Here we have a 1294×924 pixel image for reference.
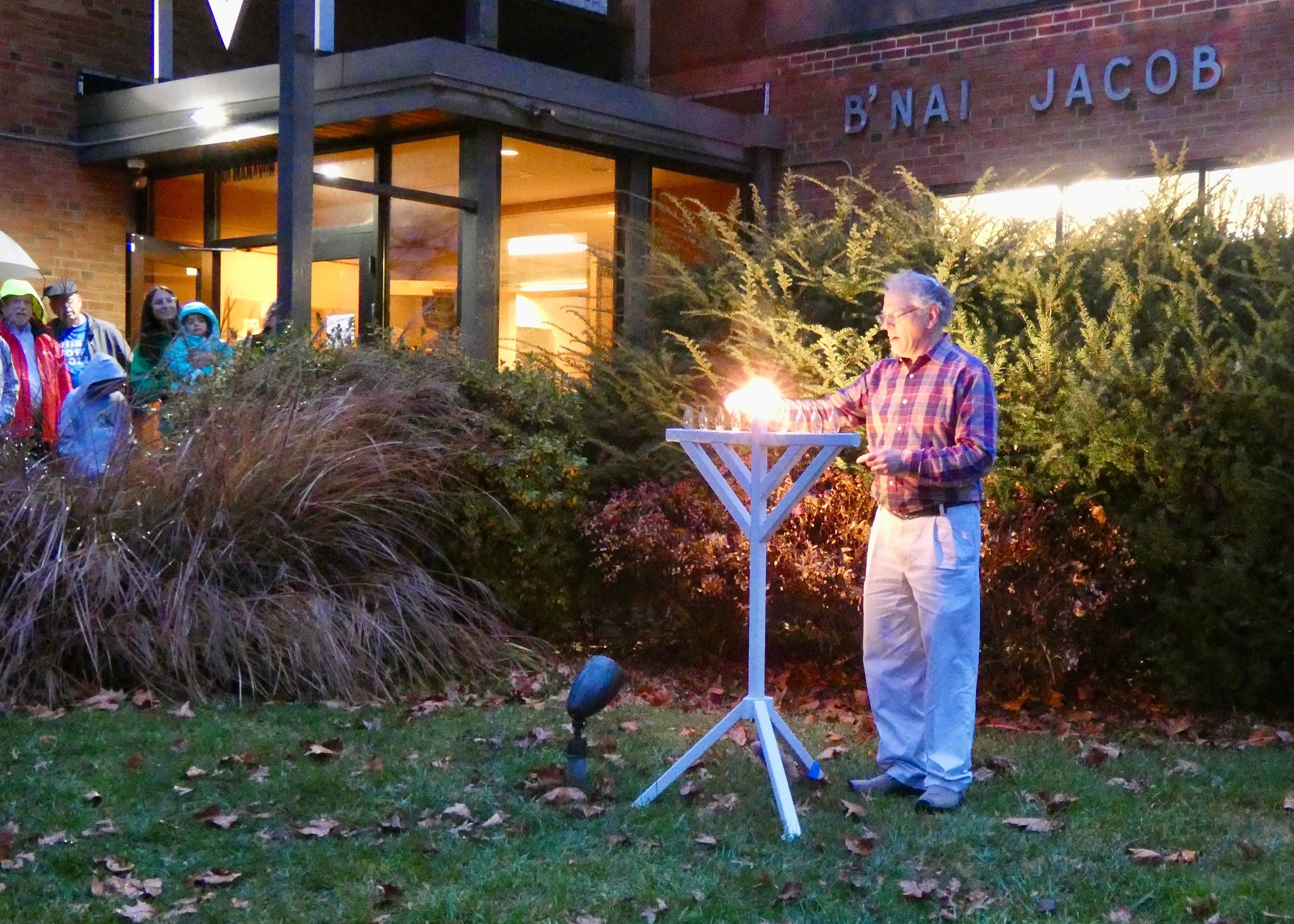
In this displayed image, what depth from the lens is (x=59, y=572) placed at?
21.4ft

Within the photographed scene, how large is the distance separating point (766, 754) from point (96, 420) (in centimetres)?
Answer: 441

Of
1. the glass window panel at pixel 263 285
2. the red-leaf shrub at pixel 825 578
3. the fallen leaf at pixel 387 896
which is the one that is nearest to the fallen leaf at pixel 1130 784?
the red-leaf shrub at pixel 825 578

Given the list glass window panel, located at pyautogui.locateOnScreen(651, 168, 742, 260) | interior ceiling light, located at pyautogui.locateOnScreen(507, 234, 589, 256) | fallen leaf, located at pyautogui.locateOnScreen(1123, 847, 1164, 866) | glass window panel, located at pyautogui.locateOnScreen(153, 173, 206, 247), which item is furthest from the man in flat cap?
fallen leaf, located at pyautogui.locateOnScreen(1123, 847, 1164, 866)

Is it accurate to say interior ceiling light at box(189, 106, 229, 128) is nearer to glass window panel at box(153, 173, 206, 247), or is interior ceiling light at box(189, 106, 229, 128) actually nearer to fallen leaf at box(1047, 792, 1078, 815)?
glass window panel at box(153, 173, 206, 247)

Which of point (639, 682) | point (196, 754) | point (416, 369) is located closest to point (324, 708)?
point (196, 754)

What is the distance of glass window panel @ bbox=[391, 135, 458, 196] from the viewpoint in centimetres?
1250

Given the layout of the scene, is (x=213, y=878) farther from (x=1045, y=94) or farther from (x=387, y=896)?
(x=1045, y=94)

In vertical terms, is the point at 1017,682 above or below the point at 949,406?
below

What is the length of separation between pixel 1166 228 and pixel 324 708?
4.80 metres

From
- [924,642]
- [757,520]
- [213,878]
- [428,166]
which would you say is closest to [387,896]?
[213,878]

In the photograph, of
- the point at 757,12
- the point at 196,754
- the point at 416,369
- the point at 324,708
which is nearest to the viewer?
the point at 196,754

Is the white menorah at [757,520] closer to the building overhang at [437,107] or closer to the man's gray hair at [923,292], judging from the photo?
the man's gray hair at [923,292]

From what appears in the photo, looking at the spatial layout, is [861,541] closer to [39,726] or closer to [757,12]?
[39,726]

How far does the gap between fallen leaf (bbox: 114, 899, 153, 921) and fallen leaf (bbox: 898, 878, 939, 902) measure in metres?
2.06
